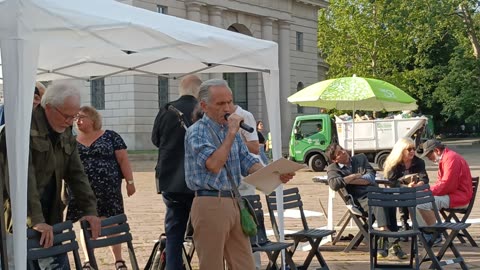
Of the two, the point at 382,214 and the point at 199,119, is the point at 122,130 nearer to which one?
the point at 382,214

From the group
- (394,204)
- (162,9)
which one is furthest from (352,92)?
(162,9)

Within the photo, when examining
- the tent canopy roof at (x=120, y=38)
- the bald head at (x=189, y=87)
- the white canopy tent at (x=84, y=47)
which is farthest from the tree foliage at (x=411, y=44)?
the bald head at (x=189, y=87)

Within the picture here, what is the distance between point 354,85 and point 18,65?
7.21m

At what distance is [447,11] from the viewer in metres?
46.1

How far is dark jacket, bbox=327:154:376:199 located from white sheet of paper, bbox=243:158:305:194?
4190mm

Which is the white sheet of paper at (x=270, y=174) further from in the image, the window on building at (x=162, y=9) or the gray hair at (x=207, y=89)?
the window on building at (x=162, y=9)

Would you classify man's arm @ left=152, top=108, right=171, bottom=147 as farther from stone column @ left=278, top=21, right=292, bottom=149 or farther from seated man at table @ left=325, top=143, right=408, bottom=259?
stone column @ left=278, top=21, right=292, bottom=149

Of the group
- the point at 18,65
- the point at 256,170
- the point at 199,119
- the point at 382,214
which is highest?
the point at 18,65

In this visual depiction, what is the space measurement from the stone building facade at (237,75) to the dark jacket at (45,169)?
35274mm

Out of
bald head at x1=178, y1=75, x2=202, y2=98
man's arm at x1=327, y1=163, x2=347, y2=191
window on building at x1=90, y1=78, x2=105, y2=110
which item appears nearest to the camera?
bald head at x1=178, y1=75, x2=202, y2=98

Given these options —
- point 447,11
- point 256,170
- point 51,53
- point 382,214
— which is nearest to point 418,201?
point 382,214

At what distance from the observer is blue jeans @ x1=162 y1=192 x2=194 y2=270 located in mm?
7199

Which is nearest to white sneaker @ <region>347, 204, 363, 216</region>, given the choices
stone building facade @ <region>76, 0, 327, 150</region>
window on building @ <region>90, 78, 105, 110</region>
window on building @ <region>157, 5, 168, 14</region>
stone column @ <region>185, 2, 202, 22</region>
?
stone building facade @ <region>76, 0, 327, 150</region>

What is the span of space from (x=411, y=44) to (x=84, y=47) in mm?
49010
